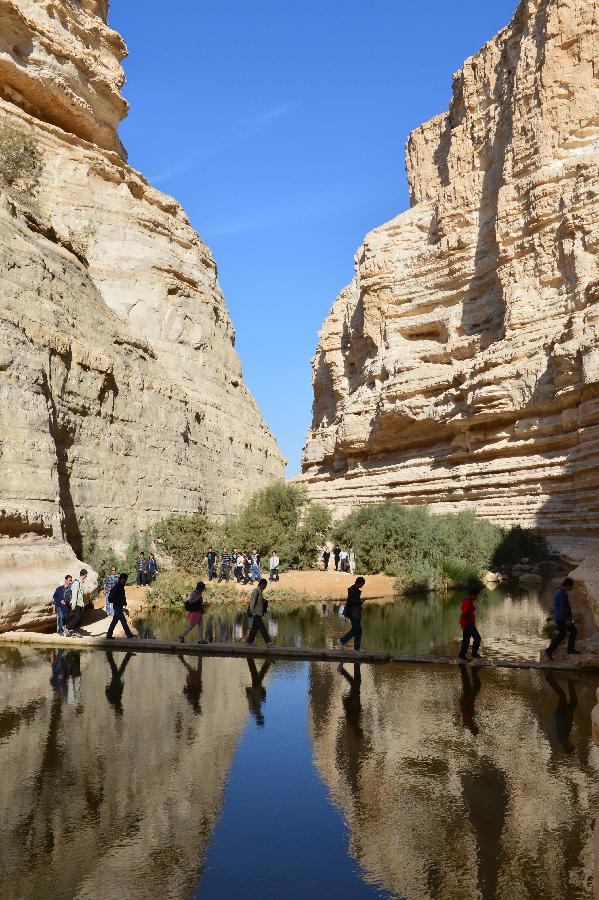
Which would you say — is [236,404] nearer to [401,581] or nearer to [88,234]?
[88,234]

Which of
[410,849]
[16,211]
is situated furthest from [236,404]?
[410,849]

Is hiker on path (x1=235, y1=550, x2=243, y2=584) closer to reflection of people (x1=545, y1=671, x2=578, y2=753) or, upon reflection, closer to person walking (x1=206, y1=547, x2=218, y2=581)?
person walking (x1=206, y1=547, x2=218, y2=581)

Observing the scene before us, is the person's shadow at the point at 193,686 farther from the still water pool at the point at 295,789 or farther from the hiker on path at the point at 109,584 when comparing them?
the hiker on path at the point at 109,584

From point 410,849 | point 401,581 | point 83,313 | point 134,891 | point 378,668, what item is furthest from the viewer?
point 401,581

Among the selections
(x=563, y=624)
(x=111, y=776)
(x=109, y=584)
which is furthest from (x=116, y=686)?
(x=109, y=584)

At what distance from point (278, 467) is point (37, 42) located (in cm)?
2203

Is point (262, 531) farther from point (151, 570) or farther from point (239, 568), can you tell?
point (151, 570)

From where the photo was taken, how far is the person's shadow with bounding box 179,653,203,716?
8.59 metres

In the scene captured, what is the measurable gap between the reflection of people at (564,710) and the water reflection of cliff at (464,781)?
0.10ft

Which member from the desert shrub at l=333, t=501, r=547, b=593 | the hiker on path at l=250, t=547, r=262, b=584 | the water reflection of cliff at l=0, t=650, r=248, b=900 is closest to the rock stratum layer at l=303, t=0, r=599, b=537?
the desert shrub at l=333, t=501, r=547, b=593

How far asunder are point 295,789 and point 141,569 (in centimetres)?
1526

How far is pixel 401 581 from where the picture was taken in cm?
2655

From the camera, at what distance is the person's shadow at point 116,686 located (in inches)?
334

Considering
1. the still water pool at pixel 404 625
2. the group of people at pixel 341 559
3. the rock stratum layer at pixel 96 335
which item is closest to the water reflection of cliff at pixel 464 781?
the still water pool at pixel 404 625
